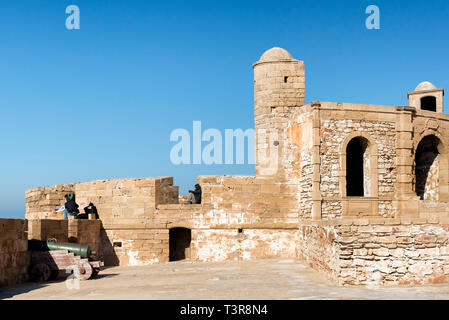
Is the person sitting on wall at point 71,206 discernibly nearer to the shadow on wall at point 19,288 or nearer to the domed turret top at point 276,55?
the shadow on wall at point 19,288

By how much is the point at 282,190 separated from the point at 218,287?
20.0 ft

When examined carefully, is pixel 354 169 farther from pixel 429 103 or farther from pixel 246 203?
pixel 429 103

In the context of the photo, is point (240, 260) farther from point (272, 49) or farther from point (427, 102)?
point (427, 102)

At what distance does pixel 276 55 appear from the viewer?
658 inches

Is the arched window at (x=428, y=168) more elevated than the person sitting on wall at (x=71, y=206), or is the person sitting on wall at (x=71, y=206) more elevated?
the arched window at (x=428, y=168)

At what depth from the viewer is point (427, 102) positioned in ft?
68.9

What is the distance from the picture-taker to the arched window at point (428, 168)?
17.2 m

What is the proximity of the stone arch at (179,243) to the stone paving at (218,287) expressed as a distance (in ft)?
10.00

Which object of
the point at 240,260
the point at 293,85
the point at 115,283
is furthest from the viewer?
the point at 293,85

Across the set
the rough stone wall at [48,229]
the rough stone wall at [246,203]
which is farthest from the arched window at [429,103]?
the rough stone wall at [48,229]

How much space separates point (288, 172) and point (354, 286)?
255 inches

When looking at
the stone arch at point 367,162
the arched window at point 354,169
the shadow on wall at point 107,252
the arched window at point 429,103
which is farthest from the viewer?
the arched window at point 429,103

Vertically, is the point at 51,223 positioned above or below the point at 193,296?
above

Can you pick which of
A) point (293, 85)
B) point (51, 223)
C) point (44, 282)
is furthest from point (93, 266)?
point (293, 85)
